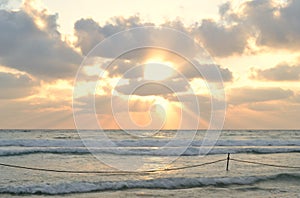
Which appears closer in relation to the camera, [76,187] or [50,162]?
[76,187]

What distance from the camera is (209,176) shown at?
54.6 feet

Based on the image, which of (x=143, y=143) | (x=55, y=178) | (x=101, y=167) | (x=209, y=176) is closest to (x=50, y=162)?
(x=101, y=167)

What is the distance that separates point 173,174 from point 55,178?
5076mm

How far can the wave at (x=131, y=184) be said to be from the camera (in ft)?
43.8

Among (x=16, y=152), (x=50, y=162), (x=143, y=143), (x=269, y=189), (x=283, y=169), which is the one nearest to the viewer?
(x=269, y=189)

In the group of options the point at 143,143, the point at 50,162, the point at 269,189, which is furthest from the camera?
the point at 143,143

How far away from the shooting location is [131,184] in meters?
14.5

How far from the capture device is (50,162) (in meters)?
22.0

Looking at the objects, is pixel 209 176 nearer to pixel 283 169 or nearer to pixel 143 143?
pixel 283 169

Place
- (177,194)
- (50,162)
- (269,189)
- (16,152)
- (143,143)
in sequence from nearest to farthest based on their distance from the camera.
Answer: (177,194), (269,189), (50,162), (16,152), (143,143)

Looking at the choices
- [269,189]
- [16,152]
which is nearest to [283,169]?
[269,189]

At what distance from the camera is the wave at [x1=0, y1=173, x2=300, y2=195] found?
43.8 feet

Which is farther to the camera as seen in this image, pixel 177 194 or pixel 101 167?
pixel 101 167

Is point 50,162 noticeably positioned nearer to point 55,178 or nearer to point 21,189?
point 55,178
